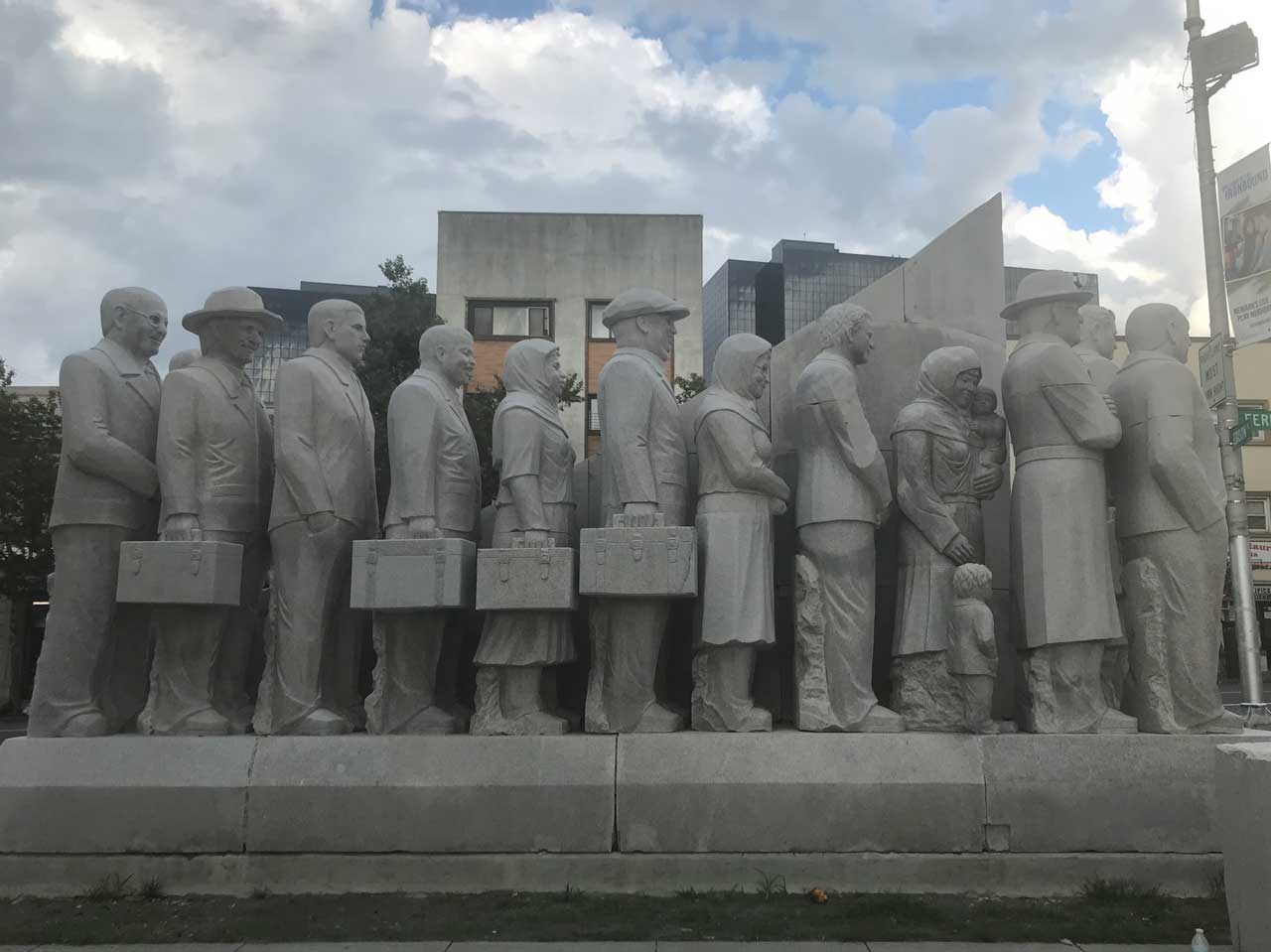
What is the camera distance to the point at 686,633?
7.91 m

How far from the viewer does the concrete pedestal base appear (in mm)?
6512

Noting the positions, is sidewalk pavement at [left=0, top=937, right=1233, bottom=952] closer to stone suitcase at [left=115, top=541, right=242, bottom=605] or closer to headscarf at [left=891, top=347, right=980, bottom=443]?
stone suitcase at [left=115, top=541, right=242, bottom=605]

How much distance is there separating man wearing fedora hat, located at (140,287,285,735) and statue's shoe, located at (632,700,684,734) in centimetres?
269

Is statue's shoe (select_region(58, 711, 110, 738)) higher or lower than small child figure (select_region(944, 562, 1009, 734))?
lower

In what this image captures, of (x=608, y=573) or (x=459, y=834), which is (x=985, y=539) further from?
(x=459, y=834)

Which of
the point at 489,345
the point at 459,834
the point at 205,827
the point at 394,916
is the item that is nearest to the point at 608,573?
the point at 459,834

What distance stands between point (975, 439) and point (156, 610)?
556 cm

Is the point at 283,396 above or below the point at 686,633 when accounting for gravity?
above

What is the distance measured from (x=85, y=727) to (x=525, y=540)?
10.4ft

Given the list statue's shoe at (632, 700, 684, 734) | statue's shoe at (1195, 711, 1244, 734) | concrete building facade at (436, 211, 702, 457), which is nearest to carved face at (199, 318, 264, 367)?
statue's shoe at (632, 700, 684, 734)

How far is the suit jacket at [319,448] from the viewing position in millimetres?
7172

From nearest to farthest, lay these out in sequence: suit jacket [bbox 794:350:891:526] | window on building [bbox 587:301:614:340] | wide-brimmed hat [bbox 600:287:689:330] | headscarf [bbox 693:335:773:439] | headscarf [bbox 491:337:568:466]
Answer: suit jacket [bbox 794:350:891:526] < headscarf [bbox 693:335:773:439] < headscarf [bbox 491:337:568:466] < wide-brimmed hat [bbox 600:287:689:330] < window on building [bbox 587:301:614:340]

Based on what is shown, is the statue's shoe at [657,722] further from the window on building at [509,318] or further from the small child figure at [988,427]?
the window on building at [509,318]

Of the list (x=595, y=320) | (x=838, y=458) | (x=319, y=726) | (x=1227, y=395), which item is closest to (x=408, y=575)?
(x=319, y=726)
